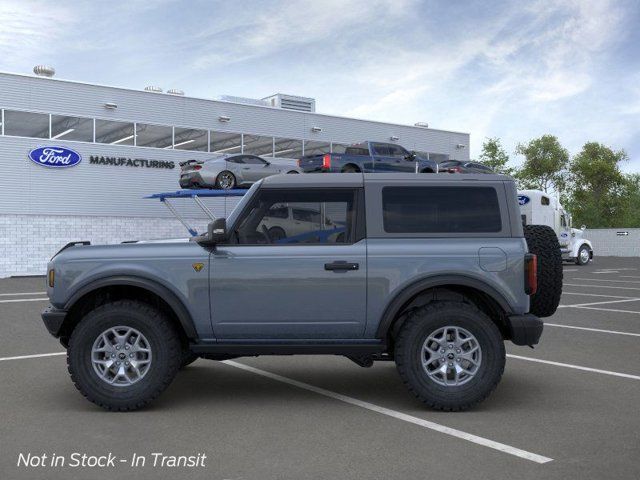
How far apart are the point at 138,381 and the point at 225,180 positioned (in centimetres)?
1958

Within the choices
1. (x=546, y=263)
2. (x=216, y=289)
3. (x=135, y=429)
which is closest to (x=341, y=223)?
(x=216, y=289)

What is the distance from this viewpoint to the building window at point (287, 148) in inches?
1404

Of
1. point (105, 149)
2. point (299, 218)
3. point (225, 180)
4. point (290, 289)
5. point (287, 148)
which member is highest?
point (287, 148)

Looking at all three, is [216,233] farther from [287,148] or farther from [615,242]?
[615,242]

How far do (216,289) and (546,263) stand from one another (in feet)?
9.56

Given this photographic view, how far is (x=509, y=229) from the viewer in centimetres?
611

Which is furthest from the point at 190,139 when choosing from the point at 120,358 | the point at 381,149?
the point at 120,358

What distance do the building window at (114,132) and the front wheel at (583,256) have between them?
21374 millimetres

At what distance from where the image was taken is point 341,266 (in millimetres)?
5988

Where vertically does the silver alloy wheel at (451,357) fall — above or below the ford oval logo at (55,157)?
below

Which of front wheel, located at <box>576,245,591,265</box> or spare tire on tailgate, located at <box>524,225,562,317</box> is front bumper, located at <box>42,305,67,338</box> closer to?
spare tire on tailgate, located at <box>524,225,562,317</box>

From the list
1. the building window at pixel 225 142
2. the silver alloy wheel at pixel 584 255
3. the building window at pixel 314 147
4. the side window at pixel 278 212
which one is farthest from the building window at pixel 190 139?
the side window at pixel 278 212

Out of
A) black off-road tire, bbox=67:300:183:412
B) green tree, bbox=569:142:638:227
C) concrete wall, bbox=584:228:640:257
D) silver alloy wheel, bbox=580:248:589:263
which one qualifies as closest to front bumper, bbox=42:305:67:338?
black off-road tire, bbox=67:300:183:412

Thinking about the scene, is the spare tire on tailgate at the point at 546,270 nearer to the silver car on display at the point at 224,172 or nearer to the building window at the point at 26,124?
the silver car on display at the point at 224,172
